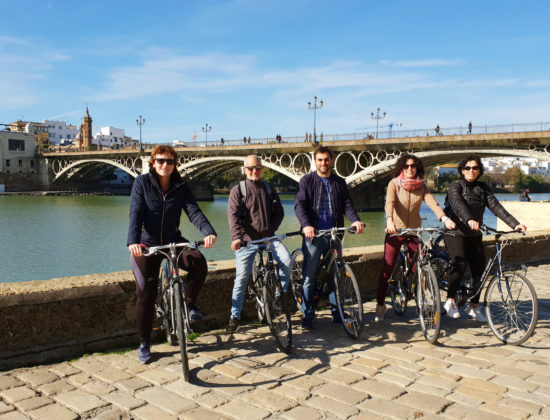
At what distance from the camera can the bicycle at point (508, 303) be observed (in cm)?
425

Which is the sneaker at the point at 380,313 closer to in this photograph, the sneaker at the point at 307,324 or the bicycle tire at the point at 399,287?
the bicycle tire at the point at 399,287

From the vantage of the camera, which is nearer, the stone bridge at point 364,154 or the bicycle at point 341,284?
the bicycle at point 341,284

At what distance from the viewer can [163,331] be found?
14.8ft

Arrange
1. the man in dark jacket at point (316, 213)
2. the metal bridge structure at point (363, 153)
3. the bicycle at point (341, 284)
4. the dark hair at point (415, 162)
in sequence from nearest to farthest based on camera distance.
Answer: the bicycle at point (341, 284) < the man in dark jacket at point (316, 213) < the dark hair at point (415, 162) < the metal bridge structure at point (363, 153)

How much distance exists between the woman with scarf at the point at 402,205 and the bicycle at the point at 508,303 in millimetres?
639

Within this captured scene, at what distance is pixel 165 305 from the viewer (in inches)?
161

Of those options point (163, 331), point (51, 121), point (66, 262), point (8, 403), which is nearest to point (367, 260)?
point (163, 331)

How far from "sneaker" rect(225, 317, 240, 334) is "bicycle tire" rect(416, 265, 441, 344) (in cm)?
155

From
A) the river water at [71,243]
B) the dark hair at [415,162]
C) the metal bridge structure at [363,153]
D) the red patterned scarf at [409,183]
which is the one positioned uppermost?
the metal bridge structure at [363,153]

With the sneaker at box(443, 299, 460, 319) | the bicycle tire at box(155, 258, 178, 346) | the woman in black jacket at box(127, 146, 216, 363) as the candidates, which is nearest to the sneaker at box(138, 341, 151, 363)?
the woman in black jacket at box(127, 146, 216, 363)

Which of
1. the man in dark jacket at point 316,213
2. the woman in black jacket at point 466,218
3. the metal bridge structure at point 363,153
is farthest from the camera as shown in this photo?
the metal bridge structure at point 363,153

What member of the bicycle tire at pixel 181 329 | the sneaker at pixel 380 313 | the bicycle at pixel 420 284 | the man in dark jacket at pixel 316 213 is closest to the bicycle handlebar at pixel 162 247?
the bicycle tire at pixel 181 329

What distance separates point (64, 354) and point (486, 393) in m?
2.98

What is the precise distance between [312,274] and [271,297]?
0.70 meters
